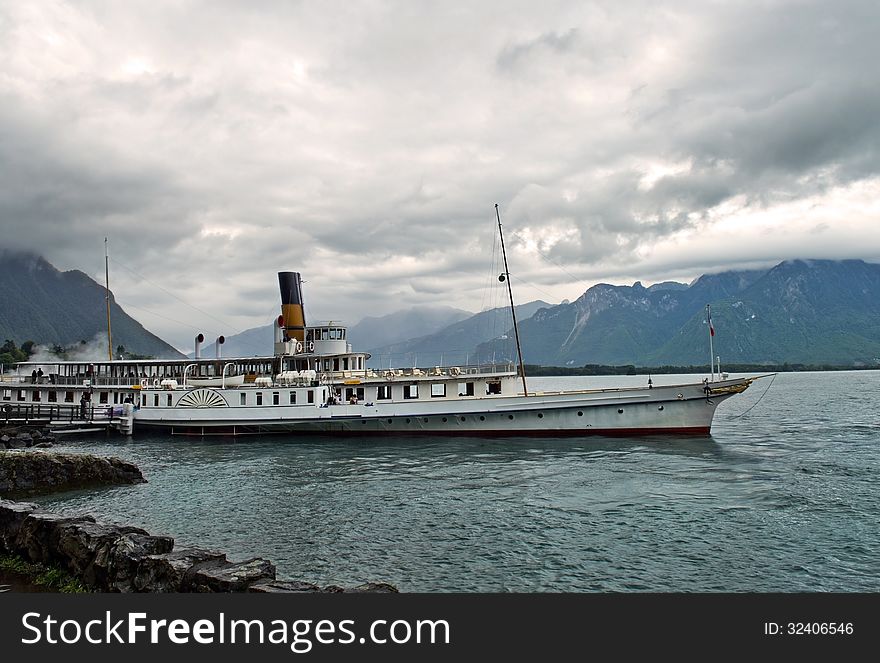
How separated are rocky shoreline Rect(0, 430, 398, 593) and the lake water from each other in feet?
8.22

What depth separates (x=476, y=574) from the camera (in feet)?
44.9

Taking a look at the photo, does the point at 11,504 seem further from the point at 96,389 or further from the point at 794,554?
the point at 96,389

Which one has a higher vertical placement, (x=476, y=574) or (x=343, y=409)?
(x=343, y=409)

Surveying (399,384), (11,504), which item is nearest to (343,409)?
(399,384)

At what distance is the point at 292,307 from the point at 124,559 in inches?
1393

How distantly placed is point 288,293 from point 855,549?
39.9 m

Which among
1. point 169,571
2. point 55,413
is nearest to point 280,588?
point 169,571

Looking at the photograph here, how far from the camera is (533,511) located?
765 inches

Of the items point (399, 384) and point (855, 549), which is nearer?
point (855, 549)

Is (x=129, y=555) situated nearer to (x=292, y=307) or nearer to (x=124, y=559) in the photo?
(x=124, y=559)

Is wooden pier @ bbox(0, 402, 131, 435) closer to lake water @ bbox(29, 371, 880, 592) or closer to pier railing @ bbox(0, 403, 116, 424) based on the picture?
pier railing @ bbox(0, 403, 116, 424)

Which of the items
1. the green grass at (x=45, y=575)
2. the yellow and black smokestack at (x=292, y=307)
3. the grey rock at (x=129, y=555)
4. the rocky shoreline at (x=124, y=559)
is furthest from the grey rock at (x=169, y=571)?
the yellow and black smokestack at (x=292, y=307)

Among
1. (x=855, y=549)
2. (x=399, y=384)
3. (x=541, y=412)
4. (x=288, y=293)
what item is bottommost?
(x=855, y=549)

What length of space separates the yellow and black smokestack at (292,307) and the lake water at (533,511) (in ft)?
41.7
